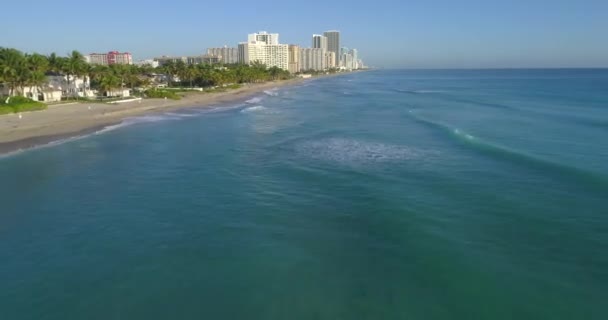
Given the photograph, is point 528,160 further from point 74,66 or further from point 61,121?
point 74,66

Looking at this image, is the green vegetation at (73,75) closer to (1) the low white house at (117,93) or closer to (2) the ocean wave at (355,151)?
(1) the low white house at (117,93)

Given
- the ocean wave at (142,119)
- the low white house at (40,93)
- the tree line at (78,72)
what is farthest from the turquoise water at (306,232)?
the low white house at (40,93)

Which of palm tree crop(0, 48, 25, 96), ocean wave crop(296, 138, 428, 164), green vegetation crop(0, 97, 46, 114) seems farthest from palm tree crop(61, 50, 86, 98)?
ocean wave crop(296, 138, 428, 164)

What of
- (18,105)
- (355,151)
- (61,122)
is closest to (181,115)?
(61,122)

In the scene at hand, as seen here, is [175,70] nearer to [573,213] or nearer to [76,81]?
[76,81]

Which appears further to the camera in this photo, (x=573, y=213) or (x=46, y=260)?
(x=573, y=213)

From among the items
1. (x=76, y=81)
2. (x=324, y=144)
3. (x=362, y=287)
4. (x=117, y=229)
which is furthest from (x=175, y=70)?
(x=362, y=287)
